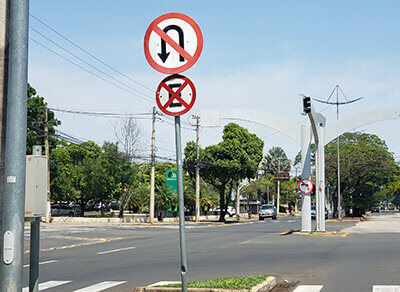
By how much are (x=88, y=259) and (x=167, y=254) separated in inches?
96.3

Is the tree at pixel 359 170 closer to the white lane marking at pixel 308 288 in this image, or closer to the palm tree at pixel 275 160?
the white lane marking at pixel 308 288

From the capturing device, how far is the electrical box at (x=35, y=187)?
5.24m

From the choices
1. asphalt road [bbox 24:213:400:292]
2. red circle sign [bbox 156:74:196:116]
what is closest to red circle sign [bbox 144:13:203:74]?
red circle sign [bbox 156:74:196:116]

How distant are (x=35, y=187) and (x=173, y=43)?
2.01 meters

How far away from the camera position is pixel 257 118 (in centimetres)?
2545

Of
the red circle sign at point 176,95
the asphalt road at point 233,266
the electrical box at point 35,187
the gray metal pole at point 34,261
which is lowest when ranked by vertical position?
the asphalt road at point 233,266

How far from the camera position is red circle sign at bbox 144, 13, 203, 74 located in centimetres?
558

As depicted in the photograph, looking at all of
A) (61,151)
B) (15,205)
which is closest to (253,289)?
(15,205)

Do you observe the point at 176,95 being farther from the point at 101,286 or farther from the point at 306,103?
the point at 306,103

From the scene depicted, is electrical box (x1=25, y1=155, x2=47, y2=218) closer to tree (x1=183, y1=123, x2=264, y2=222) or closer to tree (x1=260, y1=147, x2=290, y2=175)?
tree (x1=183, y1=123, x2=264, y2=222)

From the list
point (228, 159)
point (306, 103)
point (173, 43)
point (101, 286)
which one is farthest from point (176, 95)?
point (228, 159)

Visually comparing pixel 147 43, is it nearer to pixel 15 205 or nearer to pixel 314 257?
pixel 15 205

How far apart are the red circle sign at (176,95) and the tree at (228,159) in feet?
146

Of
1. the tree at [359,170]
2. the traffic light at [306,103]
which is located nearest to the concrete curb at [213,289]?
the traffic light at [306,103]
